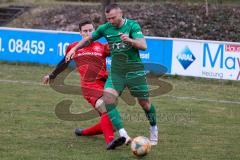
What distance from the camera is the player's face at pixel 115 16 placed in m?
8.57

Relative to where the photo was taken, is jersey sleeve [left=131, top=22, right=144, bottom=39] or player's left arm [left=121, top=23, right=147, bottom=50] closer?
player's left arm [left=121, top=23, right=147, bottom=50]

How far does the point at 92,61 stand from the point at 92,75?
0.28 metres

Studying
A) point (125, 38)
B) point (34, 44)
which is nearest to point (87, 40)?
point (125, 38)

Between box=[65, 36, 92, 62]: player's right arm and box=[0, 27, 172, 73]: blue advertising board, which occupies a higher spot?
box=[65, 36, 92, 62]: player's right arm

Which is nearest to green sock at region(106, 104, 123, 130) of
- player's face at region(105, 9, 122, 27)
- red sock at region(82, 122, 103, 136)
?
red sock at region(82, 122, 103, 136)

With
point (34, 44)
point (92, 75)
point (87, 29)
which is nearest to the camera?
point (87, 29)

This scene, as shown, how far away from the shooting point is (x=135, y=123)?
11125 mm

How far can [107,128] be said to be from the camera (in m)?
9.11

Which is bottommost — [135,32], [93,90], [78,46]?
[93,90]

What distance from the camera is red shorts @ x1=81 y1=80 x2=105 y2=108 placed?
9353 millimetres

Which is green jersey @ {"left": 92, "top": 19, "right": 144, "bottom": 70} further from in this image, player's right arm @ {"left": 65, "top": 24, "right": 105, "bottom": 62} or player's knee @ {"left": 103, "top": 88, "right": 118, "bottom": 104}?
player's knee @ {"left": 103, "top": 88, "right": 118, "bottom": 104}

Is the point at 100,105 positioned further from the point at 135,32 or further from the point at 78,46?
the point at 135,32

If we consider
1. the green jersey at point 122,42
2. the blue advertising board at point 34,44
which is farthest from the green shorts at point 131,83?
the blue advertising board at point 34,44

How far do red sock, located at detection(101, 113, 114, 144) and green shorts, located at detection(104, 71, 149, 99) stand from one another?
463mm
